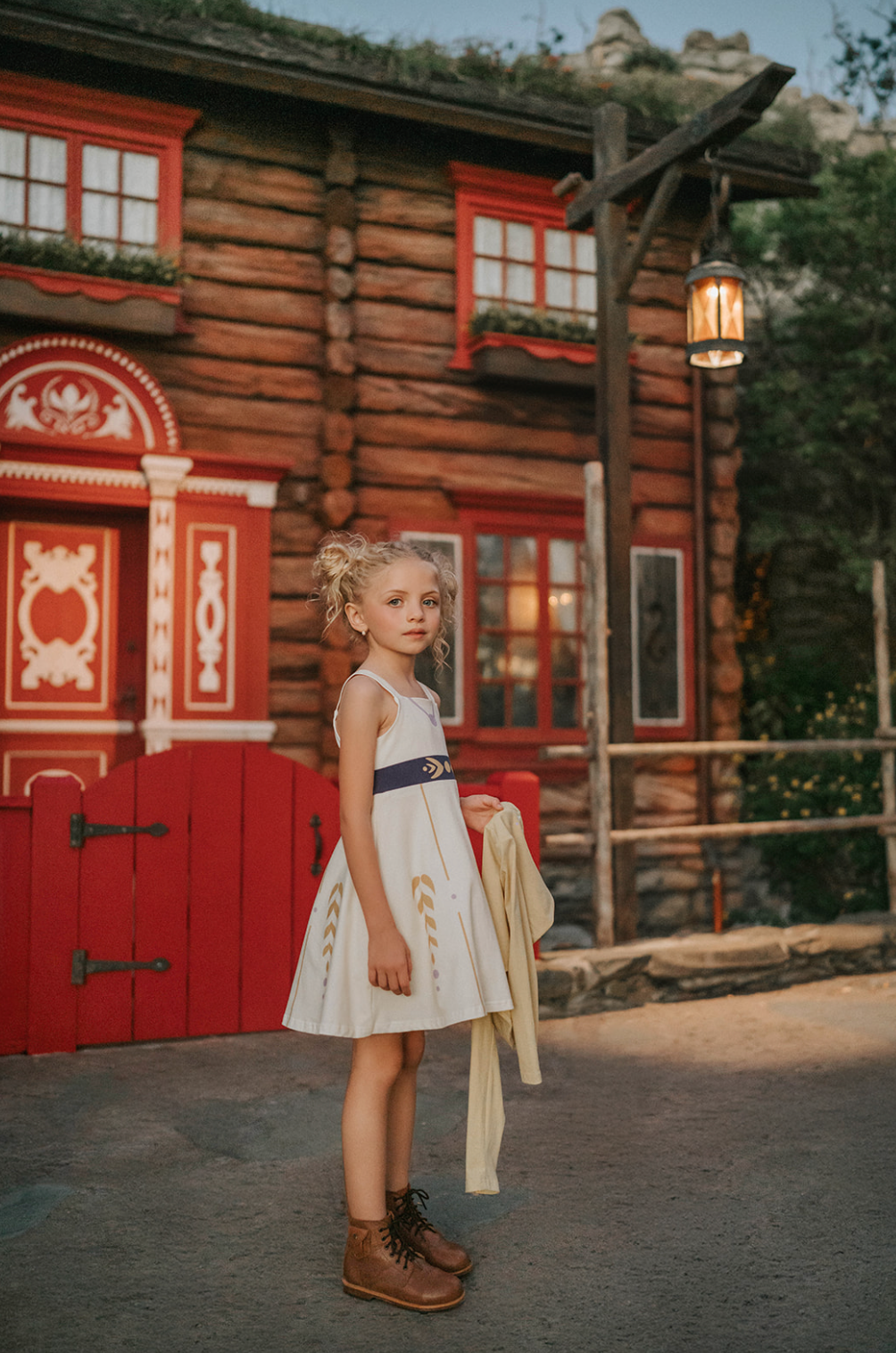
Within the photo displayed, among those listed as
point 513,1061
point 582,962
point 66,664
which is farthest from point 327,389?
point 513,1061

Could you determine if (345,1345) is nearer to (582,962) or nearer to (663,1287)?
(663,1287)

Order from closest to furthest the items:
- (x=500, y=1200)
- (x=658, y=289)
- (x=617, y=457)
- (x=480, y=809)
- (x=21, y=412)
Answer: (x=480, y=809)
(x=500, y=1200)
(x=617, y=457)
(x=21, y=412)
(x=658, y=289)

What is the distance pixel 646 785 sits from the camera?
26.8ft

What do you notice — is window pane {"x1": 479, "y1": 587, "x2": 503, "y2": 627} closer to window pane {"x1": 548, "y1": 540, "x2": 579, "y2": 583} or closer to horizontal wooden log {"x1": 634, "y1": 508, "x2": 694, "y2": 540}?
window pane {"x1": 548, "y1": 540, "x2": 579, "y2": 583}

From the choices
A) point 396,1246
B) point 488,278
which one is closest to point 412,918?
point 396,1246

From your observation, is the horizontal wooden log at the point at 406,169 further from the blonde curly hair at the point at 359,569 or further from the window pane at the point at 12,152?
the blonde curly hair at the point at 359,569

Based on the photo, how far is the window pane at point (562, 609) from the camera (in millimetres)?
8039

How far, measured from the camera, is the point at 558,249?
27.1 feet

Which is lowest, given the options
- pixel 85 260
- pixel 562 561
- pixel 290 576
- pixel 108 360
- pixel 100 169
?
pixel 290 576

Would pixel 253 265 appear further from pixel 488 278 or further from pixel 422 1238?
pixel 422 1238

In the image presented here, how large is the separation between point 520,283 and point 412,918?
6785mm

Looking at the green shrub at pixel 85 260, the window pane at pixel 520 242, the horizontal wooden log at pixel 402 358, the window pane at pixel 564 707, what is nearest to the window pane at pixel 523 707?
the window pane at pixel 564 707

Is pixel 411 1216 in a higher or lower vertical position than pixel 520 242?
lower

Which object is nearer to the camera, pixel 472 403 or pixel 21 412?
pixel 21 412
